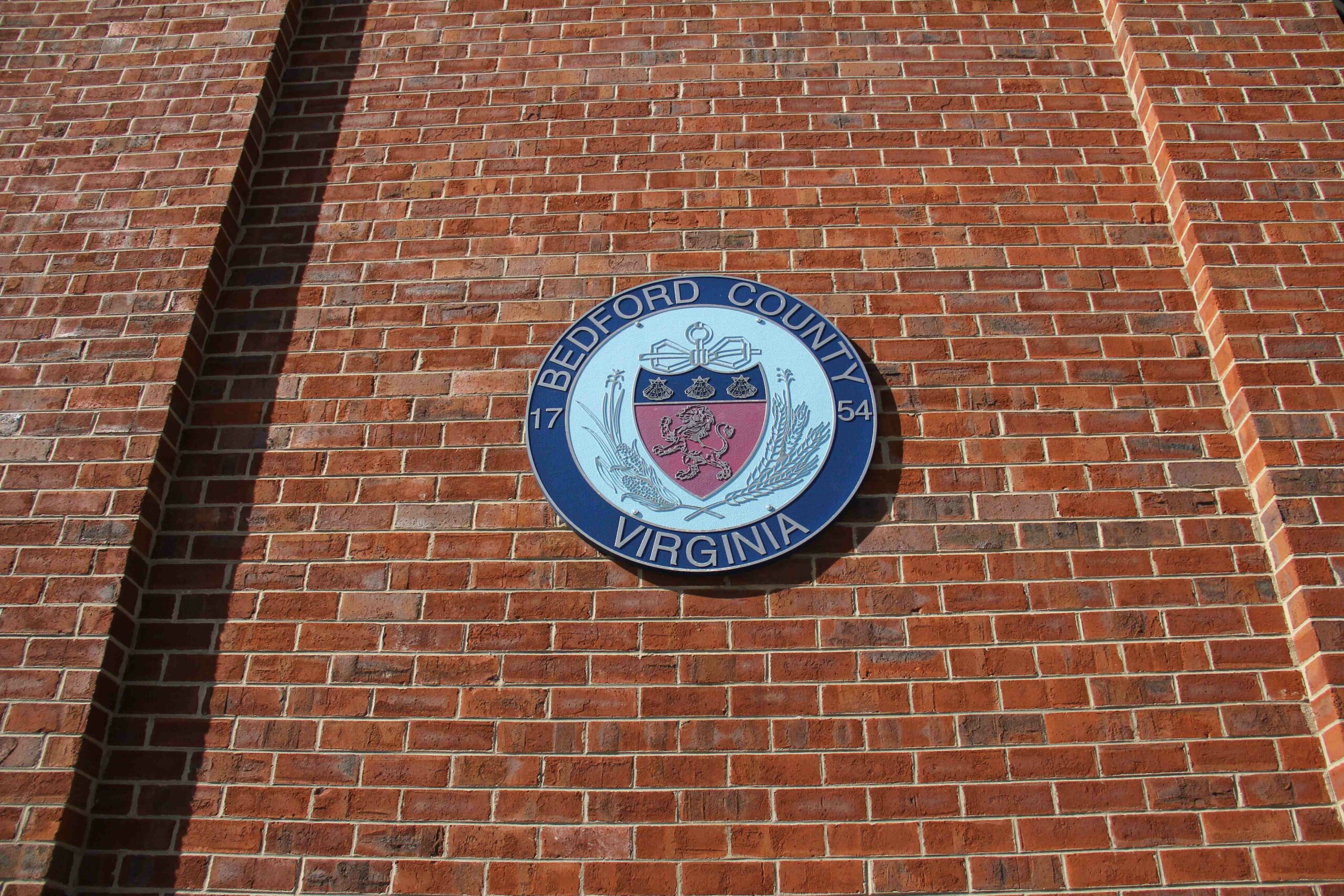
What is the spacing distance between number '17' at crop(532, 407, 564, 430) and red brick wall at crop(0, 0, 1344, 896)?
4.2 inches

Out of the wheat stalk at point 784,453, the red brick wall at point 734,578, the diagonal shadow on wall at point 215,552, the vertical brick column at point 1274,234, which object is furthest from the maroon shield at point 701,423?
→ the vertical brick column at point 1274,234

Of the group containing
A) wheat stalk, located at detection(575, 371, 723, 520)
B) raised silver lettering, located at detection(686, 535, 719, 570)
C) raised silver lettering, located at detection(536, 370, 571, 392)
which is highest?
raised silver lettering, located at detection(536, 370, 571, 392)

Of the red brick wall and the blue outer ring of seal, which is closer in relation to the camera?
the red brick wall

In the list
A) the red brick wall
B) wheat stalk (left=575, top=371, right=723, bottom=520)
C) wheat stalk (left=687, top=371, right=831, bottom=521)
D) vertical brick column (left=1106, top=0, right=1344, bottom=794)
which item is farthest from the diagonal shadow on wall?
vertical brick column (left=1106, top=0, right=1344, bottom=794)

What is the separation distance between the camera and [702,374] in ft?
11.7

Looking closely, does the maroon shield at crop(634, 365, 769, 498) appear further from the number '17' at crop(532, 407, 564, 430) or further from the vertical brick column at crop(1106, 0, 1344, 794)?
the vertical brick column at crop(1106, 0, 1344, 794)

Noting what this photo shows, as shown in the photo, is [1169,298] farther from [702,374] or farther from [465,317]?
[465,317]

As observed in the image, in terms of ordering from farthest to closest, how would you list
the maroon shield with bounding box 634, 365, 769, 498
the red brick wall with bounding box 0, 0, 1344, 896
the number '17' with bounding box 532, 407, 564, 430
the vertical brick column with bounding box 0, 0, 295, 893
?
the number '17' with bounding box 532, 407, 564, 430 < the maroon shield with bounding box 634, 365, 769, 498 < the vertical brick column with bounding box 0, 0, 295, 893 < the red brick wall with bounding box 0, 0, 1344, 896

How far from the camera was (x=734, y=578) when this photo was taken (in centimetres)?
328

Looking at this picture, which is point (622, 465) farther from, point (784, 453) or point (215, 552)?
point (215, 552)

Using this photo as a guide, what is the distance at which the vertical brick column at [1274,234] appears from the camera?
10.4 ft

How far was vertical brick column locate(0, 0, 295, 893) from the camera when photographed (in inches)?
121

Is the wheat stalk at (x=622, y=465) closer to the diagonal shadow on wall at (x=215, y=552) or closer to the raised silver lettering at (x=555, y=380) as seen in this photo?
the raised silver lettering at (x=555, y=380)

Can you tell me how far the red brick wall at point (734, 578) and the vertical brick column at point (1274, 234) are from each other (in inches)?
4.1
